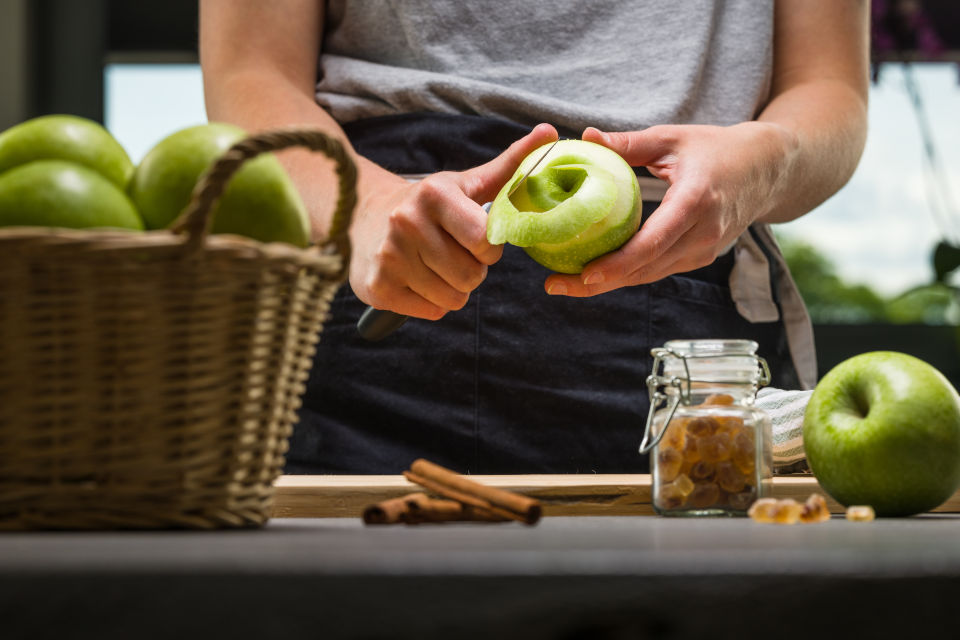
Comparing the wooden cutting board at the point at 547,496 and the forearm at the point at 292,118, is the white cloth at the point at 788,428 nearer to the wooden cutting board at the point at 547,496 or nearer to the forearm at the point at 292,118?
the wooden cutting board at the point at 547,496

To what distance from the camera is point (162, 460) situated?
21.6 inches

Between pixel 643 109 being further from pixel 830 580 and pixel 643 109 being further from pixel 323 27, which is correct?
pixel 830 580

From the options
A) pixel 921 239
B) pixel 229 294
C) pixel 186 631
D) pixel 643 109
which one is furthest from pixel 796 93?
pixel 921 239

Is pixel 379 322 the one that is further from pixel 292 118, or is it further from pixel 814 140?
pixel 814 140

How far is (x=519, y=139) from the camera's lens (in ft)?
3.72

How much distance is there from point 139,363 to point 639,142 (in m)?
0.56

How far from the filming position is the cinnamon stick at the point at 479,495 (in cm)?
61

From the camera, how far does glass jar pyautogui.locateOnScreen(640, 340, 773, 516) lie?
2.49 ft

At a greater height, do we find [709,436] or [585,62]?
[585,62]

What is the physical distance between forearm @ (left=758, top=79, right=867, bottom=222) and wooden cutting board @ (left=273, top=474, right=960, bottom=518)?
16.5 inches

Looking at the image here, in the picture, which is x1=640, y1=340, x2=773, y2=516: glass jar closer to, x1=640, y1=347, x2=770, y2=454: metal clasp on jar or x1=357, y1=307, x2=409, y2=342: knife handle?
x1=640, y1=347, x2=770, y2=454: metal clasp on jar

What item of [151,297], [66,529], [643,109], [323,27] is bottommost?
[66,529]

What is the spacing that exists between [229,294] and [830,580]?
34cm

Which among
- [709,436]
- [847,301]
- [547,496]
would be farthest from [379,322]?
[847,301]
